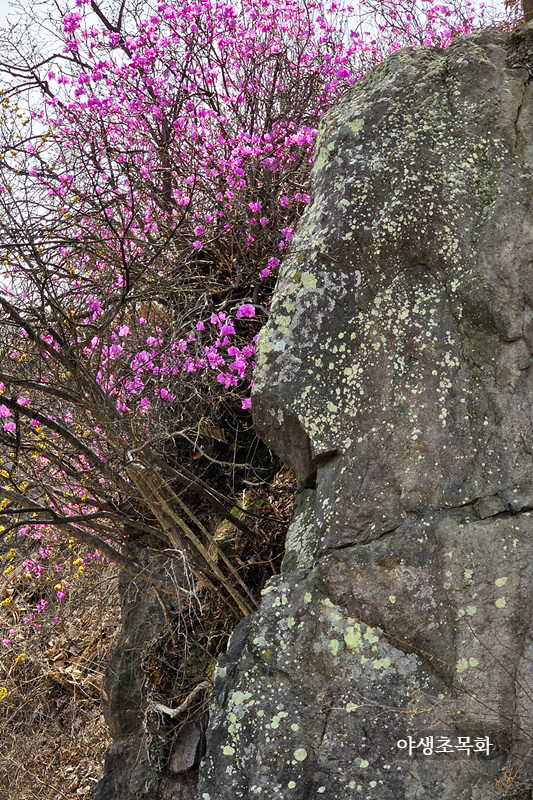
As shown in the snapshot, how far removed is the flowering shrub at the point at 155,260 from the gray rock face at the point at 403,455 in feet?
2.92

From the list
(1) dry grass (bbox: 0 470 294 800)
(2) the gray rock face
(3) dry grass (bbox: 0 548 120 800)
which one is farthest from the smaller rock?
(3) dry grass (bbox: 0 548 120 800)

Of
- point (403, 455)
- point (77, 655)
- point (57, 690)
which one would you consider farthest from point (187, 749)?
point (57, 690)

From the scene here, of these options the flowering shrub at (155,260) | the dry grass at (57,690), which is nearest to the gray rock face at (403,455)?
the flowering shrub at (155,260)

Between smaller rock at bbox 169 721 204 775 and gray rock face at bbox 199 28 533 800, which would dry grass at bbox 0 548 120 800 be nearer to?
smaller rock at bbox 169 721 204 775

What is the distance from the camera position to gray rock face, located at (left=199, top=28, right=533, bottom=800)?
88.9 inches

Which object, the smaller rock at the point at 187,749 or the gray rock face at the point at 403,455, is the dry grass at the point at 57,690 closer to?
the smaller rock at the point at 187,749

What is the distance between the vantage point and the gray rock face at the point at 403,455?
2258mm

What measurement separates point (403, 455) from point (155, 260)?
280 centimetres

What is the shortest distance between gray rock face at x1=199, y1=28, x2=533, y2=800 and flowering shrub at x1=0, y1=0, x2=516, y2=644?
89 cm

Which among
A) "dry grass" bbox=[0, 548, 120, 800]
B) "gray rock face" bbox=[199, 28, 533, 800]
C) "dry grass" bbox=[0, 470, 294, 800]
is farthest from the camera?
"dry grass" bbox=[0, 548, 120, 800]

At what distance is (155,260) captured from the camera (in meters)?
4.78

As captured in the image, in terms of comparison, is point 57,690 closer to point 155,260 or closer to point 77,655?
point 77,655

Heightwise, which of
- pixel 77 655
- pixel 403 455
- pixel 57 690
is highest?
pixel 403 455

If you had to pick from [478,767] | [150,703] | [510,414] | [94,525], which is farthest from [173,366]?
[478,767]
